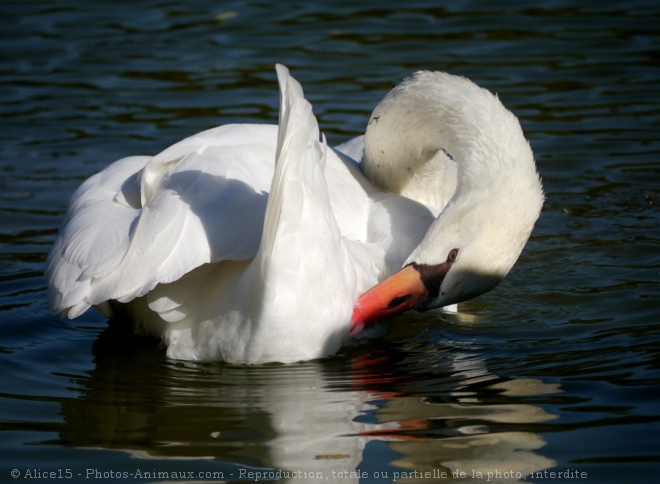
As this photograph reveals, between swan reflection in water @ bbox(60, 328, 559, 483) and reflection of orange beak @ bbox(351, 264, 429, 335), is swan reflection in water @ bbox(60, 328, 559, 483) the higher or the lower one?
the lower one

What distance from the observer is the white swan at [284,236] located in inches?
184

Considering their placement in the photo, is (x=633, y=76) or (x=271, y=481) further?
(x=633, y=76)

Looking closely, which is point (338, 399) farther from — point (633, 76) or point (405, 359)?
point (633, 76)

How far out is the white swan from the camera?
4664 mm

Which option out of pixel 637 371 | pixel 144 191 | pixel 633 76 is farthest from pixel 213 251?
pixel 633 76

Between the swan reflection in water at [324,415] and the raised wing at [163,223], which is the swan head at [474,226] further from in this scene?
the raised wing at [163,223]

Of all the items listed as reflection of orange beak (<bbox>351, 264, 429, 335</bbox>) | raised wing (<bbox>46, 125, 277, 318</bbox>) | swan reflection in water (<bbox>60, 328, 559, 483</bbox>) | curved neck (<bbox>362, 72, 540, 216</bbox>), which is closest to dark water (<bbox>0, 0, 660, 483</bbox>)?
swan reflection in water (<bbox>60, 328, 559, 483</bbox>)

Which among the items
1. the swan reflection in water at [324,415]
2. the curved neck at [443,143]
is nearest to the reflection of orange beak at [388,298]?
the swan reflection in water at [324,415]

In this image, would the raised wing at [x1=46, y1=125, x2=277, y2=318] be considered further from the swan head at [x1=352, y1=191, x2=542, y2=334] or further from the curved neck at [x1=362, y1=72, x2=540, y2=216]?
the curved neck at [x1=362, y1=72, x2=540, y2=216]

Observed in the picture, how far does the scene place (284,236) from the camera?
15.1 feet

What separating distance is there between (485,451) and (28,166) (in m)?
5.72

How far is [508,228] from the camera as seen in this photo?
521cm

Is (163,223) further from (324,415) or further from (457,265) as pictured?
Answer: (457,265)

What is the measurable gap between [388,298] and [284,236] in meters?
0.81
